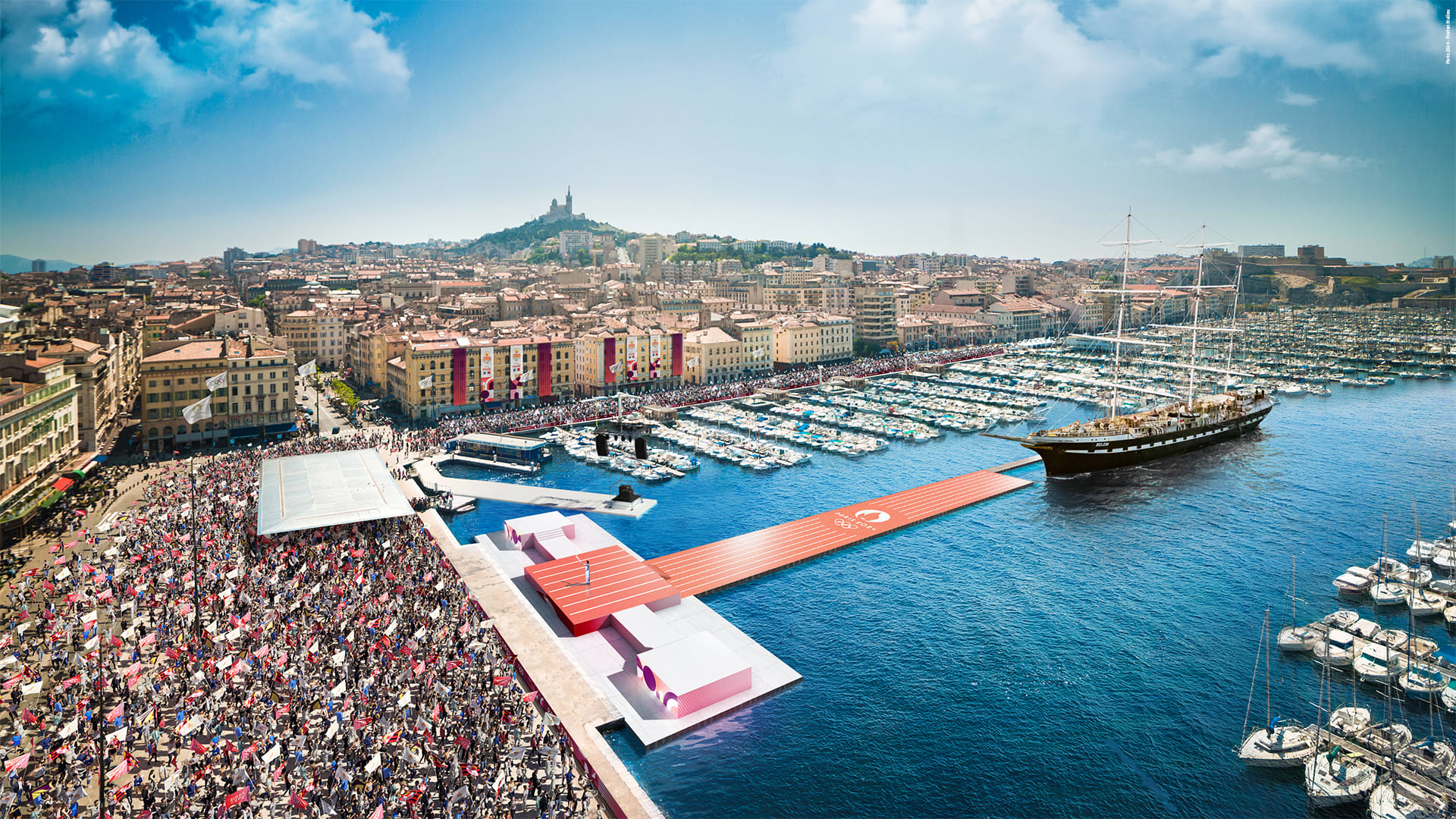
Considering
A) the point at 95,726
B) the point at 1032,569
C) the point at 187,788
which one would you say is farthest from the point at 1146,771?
the point at 95,726

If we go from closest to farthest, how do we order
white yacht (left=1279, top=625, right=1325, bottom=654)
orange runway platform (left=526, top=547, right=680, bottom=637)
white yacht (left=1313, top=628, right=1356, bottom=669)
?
white yacht (left=1313, top=628, right=1356, bottom=669) < white yacht (left=1279, top=625, right=1325, bottom=654) < orange runway platform (left=526, top=547, right=680, bottom=637)

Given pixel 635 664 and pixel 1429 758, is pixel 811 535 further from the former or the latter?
pixel 1429 758

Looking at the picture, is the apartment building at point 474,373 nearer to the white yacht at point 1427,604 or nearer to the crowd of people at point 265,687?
the crowd of people at point 265,687

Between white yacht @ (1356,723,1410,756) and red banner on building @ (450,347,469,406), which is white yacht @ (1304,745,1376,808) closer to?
white yacht @ (1356,723,1410,756)

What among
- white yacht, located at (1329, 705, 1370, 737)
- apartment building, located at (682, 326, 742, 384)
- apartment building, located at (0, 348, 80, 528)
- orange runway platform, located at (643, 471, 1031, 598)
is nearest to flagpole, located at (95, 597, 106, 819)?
apartment building, located at (0, 348, 80, 528)

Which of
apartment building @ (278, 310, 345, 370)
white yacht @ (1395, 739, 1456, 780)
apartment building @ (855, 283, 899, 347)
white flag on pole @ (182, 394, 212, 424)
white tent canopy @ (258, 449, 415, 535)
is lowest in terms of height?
white yacht @ (1395, 739, 1456, 780)

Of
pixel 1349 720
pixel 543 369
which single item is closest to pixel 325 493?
pixel 1349 720

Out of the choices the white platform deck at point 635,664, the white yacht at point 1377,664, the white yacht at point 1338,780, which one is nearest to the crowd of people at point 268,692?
the white platform deck at point 635,664
